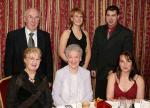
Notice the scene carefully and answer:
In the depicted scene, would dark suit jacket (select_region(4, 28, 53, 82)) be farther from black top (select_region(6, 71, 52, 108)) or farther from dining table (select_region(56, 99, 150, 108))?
dining table (select_region(56, 99, 150, 108))

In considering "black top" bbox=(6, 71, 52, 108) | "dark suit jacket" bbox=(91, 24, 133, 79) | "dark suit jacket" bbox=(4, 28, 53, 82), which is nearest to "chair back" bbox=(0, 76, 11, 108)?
"black top" bbox=(6, 71, 52, 108)

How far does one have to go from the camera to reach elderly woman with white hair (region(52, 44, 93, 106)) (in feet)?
12.2

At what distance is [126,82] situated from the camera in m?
3.73

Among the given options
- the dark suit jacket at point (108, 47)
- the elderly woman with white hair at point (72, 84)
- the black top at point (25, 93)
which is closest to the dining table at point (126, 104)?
the black top at point (25, 93)

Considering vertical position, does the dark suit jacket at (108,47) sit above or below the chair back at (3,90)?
above

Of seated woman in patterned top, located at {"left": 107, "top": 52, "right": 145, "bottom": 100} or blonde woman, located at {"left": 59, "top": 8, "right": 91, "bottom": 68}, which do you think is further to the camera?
blonde woman, located at {"left": 59, "top": 8, "right": 91, "bottom": 68}

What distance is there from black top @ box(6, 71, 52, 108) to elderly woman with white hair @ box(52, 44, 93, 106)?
0.26 meters

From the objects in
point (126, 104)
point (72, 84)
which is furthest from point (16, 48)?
point (126, 104)

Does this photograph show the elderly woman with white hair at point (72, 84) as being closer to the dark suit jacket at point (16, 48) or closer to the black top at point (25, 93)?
the black top at point (25, 93)

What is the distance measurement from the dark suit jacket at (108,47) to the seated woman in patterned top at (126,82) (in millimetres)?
744

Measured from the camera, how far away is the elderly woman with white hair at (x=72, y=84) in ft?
12.2

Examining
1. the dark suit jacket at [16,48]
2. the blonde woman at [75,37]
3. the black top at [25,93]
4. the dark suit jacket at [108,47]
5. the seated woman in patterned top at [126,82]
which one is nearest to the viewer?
the black top at [25,93]

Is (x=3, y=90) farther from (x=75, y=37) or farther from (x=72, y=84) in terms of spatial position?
(x=75, y=37)

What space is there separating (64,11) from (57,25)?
236 millimetres
